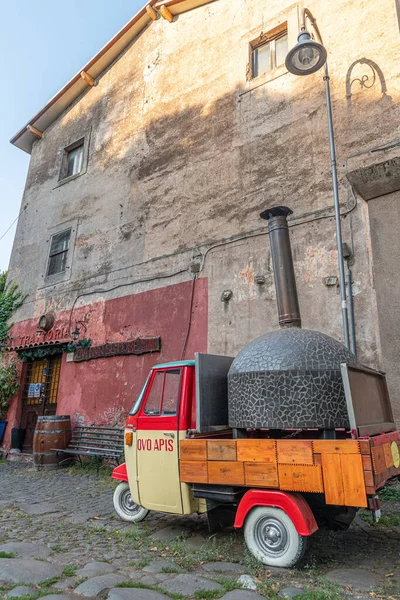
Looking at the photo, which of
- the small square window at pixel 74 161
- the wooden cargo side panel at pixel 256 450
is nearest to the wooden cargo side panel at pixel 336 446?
the wooden cargo side panel at pixel 256 450

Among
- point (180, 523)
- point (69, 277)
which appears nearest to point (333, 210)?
point (180, 523)

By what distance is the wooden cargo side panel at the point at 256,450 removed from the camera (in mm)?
3584

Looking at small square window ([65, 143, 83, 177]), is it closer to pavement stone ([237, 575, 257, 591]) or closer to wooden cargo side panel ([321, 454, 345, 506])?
wooden cargo side panel ([321, 454, 345, 506])

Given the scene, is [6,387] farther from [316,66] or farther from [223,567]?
[316,66]

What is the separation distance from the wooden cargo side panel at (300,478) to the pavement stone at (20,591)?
2047mm

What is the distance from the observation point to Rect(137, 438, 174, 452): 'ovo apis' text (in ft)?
14.6

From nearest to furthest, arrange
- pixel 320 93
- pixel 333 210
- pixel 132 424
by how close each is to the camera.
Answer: pixel 132 424, pixel 333 210, pixel 320 93

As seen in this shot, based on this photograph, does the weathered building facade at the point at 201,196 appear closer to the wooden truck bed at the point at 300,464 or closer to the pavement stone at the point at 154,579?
the wooden truck bed at the point at 300,464

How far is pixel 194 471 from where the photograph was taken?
13.0 feet

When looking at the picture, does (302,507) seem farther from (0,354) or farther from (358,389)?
(0,354)

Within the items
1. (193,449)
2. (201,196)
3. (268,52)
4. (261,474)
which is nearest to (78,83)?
(268,52)

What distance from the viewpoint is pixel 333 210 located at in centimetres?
772

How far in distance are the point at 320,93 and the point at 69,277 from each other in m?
8.16

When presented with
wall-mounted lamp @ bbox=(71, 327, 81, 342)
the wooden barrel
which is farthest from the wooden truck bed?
wall-mounted lamp @ bbox=(71, 327, 81, 342)
